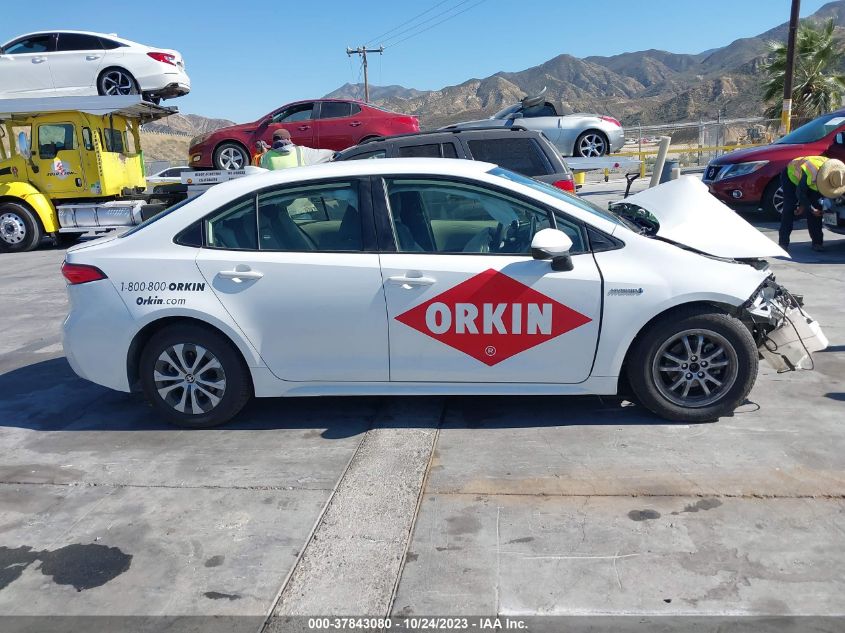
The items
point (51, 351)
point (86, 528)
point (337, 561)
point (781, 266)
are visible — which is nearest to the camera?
point (337, 561)

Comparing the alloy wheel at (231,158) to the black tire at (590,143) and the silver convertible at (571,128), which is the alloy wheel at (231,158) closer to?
the silver convertible at (571,128)

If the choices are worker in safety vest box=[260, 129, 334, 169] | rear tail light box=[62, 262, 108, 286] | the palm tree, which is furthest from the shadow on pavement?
the palm tree

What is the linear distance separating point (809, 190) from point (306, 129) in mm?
9462

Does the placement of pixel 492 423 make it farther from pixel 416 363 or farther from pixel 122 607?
pixel 122 607

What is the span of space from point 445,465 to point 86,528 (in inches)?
73.0

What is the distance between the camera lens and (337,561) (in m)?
3.12

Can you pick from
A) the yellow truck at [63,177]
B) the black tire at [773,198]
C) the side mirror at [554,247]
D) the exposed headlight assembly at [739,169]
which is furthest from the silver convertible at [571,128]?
the side mirror at [554,247]

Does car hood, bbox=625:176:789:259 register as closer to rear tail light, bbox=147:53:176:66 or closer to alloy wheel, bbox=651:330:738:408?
alloy wheel, bbox=651:330:738:408

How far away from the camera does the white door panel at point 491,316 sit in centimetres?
417

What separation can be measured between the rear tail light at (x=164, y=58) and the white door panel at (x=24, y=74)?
197cm

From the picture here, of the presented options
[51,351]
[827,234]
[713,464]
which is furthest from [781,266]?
[51,351]

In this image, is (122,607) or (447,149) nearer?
(122,607)

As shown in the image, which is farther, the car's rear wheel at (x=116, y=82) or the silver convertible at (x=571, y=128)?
the silver convertible at (x=571, y=128)

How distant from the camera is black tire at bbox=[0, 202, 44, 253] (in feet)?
45.1
